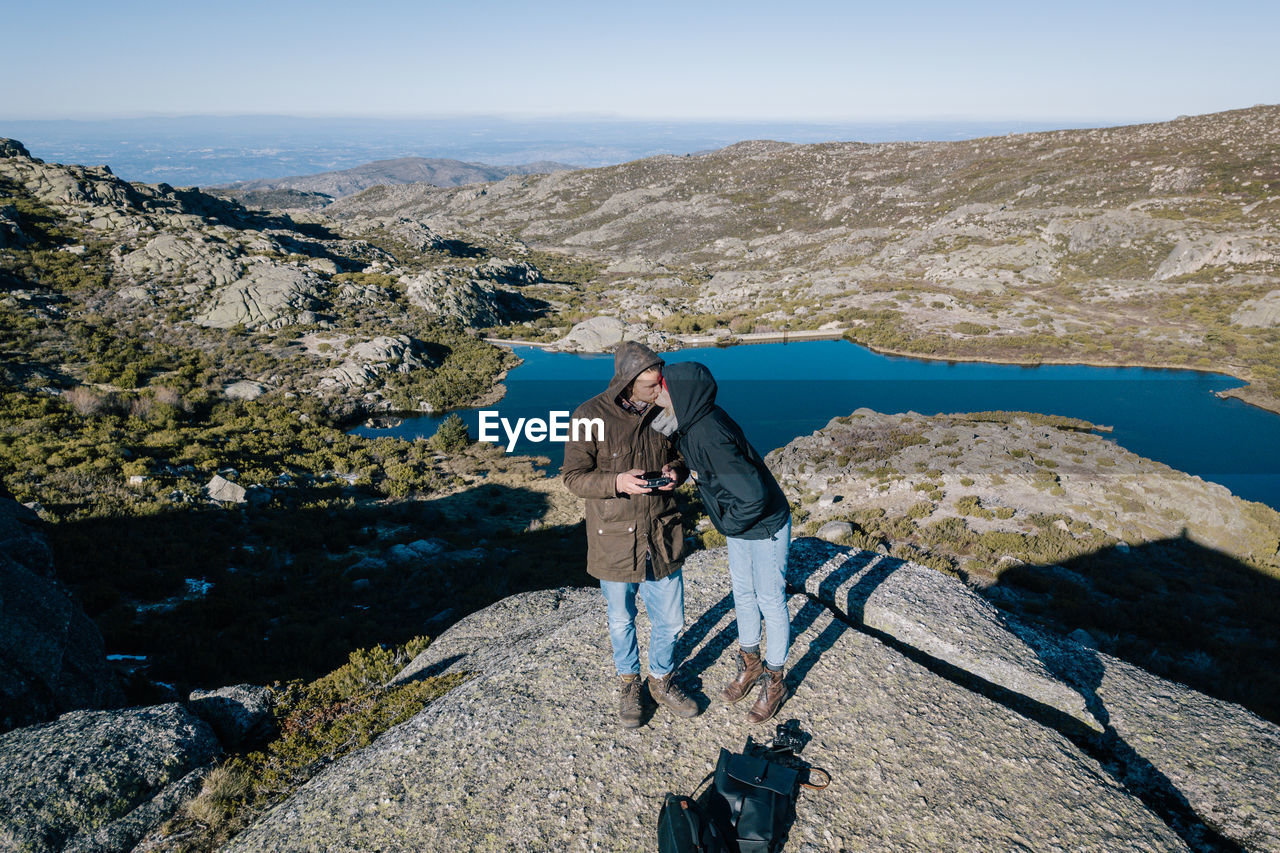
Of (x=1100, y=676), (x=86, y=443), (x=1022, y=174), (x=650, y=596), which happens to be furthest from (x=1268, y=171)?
(x=86, y=443)

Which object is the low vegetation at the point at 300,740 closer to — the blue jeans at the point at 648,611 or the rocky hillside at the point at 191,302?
the blue jeans at the point at 648,611

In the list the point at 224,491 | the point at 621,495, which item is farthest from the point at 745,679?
the point at 224,491

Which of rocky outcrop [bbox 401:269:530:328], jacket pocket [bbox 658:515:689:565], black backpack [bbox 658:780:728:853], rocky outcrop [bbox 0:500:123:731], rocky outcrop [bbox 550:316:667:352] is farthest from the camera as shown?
rocky outcrop [bbox 401:269:530:328]

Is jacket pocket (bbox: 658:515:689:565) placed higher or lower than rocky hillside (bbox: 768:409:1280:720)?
higher

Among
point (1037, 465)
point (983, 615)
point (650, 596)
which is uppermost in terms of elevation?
point (650, 596)

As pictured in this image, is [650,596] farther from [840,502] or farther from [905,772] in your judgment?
[840,502]

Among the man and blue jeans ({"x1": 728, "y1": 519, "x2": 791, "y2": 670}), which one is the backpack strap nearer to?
blue jeans ({"x1": 728, "y1": 519, "x2": 791, "y2": 670})

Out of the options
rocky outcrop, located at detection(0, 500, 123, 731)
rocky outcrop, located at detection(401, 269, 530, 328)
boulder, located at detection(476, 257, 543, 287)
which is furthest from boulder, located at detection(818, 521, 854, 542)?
boulder, located at detection(476, 257, 543, 287)
